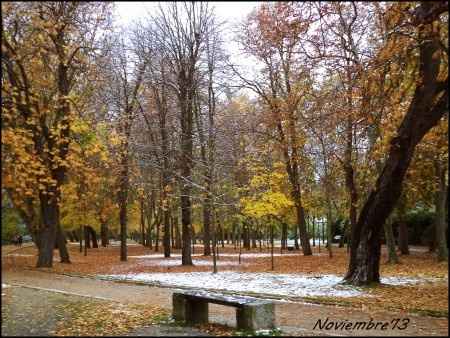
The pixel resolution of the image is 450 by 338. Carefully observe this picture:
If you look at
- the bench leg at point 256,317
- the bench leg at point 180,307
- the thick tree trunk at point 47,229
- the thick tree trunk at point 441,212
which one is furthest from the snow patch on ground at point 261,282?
the thick tree trunk at point 441,212

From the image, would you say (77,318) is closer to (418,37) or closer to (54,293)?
(54,293)

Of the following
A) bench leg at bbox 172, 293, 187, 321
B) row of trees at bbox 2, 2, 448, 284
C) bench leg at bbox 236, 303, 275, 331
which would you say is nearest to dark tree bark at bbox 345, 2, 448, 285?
row of trees at bbox 2, 2, 448, 284

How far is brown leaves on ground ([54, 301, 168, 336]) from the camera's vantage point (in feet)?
26.1

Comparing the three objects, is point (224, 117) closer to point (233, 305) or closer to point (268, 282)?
point (268, 282)

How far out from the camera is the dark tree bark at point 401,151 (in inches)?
442

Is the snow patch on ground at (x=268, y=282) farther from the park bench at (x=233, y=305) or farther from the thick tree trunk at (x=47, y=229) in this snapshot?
the park bench at (x=233, y=305)

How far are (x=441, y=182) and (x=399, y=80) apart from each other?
383 inches

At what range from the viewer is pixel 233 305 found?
823 centimetres

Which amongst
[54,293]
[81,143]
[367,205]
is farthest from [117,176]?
[367,205]

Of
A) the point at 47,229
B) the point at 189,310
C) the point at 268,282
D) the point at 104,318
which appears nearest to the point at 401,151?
the point at 268,282

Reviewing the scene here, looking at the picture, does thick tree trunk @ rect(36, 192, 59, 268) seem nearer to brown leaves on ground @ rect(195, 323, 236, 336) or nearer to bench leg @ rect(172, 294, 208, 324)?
bench leg @ rect(172, 294, 208, 324)

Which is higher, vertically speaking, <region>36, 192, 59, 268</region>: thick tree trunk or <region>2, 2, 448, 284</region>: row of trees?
<region>2, 2, 448, 284</region>: row of trees

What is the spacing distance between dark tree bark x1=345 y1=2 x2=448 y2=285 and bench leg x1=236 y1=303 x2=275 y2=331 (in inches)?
238

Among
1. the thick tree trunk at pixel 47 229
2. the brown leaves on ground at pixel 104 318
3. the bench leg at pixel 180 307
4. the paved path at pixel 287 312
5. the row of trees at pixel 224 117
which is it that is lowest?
the paved path at pixel 287 312
